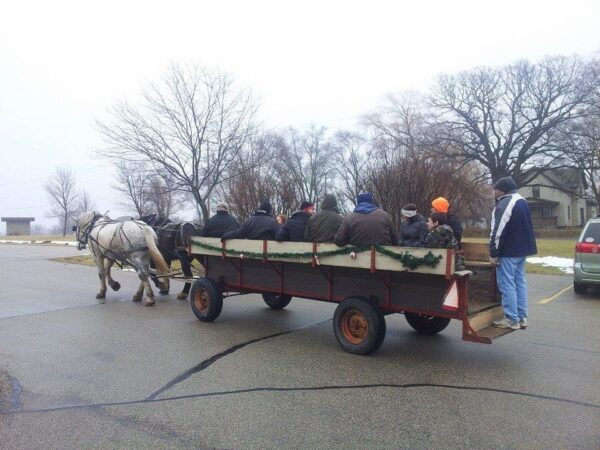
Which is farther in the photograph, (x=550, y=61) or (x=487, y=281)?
(x=550, y=61)

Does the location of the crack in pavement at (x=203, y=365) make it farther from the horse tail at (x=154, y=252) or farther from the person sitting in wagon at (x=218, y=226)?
the horse tail at (x=154, y=252)

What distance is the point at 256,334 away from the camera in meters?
7.12

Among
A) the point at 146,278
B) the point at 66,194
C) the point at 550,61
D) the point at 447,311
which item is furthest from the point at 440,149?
the point at 66,194

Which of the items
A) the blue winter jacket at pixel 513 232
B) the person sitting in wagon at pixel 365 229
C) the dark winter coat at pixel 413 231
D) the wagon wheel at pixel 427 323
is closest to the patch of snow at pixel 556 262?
the wagon wheel at pixel 427 323

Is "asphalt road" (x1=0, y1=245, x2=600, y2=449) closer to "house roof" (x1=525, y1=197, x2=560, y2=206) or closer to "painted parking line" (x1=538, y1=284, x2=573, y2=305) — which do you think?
"painted parking line" (x1=538, y1=284, x2=573, y2=305)

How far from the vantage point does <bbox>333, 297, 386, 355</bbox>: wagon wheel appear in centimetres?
568

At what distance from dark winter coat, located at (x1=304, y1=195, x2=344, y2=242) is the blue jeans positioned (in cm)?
207

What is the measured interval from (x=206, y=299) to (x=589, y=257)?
790 cm

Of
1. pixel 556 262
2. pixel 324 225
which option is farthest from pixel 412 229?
pixel 556 262

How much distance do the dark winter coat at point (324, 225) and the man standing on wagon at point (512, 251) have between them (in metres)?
1.96

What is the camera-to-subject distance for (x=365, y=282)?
5.98 meters

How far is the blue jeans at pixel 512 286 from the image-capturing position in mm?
5504

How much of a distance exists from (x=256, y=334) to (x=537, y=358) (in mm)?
3648

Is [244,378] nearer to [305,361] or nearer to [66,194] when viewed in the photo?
[305,361]
